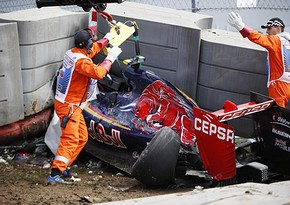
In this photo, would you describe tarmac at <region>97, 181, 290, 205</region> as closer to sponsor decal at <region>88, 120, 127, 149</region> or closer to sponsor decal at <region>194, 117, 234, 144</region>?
sponsor decal at <region>194, 117, 234, 144</region>

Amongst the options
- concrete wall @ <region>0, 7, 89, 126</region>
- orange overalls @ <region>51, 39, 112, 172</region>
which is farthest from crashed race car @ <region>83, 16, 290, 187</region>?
concrete wall @ <region>0, 7, 89, 126</region>

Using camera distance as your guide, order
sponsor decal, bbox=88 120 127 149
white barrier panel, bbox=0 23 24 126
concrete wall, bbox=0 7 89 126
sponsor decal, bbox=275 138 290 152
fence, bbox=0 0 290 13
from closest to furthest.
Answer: sponsor decal, bbox=275 138 290 152, sponsor decal, bbox=88 120 127 149, white barrier panel, bbox=0 23 24 126, concrete wall, bbox=0 7 89 126, fence, bbox=0 0 290 13

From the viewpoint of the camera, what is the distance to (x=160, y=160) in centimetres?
620

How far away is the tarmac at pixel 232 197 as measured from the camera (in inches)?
149

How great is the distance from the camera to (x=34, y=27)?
763 centimetres

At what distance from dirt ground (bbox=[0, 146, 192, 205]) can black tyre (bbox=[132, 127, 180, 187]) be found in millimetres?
151

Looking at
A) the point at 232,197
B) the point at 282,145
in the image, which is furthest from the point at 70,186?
the point at 232,197

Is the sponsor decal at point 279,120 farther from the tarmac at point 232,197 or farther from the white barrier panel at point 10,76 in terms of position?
the white barrier panel at point 10,76

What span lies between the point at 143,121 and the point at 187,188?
39.6 inches

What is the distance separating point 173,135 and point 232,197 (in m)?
2.42

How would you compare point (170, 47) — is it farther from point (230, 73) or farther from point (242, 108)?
point (242, 108)

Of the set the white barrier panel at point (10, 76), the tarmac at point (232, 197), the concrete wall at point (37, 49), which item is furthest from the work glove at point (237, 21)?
the tarmac at point (232, 197)

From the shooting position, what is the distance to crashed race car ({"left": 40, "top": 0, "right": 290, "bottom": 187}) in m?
5.95

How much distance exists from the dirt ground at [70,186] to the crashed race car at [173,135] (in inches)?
6.3
